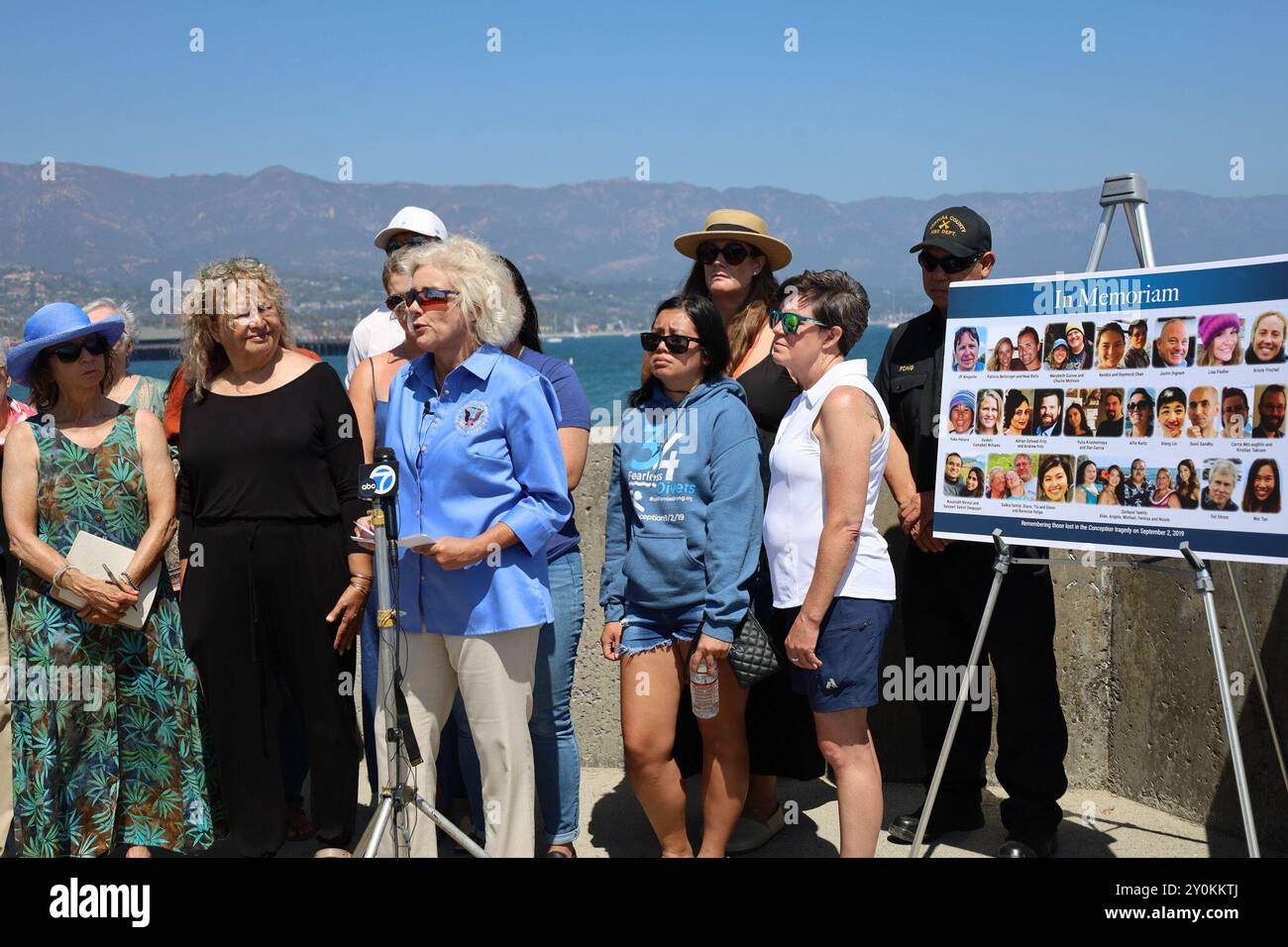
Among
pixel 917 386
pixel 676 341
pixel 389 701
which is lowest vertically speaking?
pixel 389 701

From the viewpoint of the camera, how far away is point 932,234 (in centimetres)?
406

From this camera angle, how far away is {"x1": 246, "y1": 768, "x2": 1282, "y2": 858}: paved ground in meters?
4.16

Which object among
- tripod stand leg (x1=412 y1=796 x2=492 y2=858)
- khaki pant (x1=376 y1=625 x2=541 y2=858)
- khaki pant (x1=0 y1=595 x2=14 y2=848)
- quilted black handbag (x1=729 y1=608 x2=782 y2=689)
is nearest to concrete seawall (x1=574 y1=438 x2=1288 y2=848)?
quilted black handbag (x1=729 y1=608 x2=782 y2=689)

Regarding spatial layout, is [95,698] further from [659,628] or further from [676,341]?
[676,341]

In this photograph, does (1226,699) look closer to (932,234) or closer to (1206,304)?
(1206,304)

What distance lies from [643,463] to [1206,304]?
1.82 m

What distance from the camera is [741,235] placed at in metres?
4.36

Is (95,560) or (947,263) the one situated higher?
(947,263)

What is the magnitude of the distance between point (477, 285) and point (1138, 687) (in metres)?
3.26

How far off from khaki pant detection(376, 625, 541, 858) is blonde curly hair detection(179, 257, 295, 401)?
1.36 meters

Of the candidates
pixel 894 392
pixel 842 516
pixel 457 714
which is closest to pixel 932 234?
pixel 894 392

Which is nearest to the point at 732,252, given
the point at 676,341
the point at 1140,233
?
the point at 676,341

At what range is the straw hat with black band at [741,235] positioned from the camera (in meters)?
4.40
